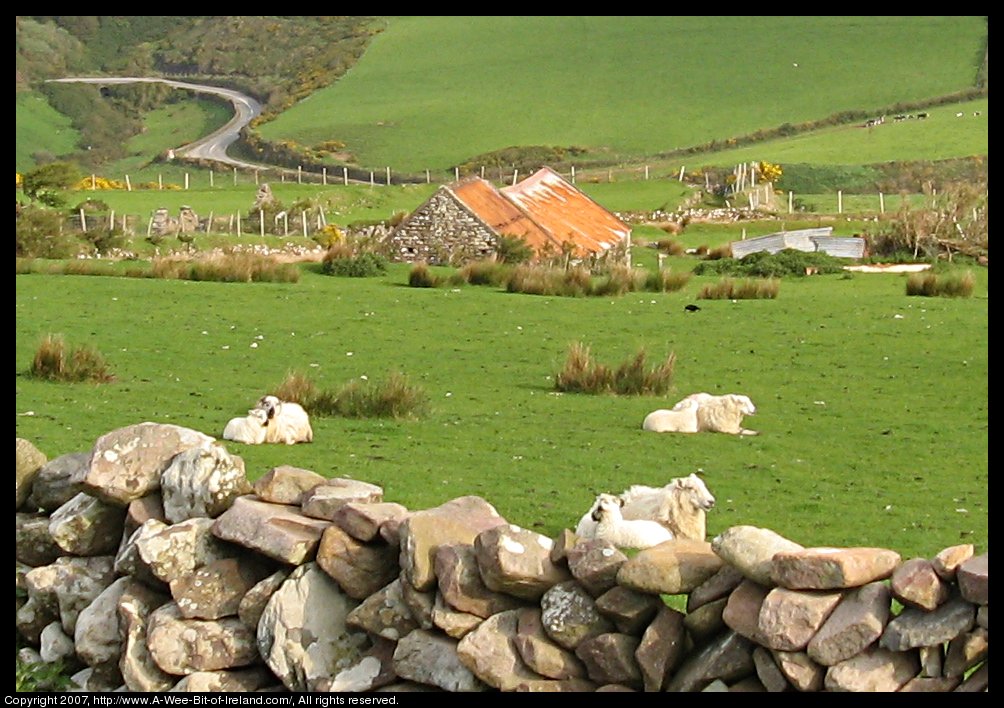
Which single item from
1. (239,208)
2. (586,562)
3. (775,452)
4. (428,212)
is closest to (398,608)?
(586,562)

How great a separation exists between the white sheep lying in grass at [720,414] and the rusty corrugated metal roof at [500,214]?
59.2ft

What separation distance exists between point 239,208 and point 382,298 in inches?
1091

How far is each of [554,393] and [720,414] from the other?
267cm

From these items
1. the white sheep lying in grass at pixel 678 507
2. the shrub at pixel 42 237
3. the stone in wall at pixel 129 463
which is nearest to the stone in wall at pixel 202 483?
the stone in wall at pixel 129 463

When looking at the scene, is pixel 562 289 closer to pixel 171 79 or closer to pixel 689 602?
pixel 689 602

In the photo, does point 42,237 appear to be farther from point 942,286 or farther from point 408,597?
point 408,597

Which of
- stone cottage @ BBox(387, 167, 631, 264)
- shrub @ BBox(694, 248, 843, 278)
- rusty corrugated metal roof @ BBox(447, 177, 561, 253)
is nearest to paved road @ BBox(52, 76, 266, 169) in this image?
rusty corrugated metal roof @ BBox(447, 177, 561, 253)

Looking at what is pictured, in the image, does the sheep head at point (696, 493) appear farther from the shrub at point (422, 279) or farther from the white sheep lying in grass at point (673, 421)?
the shrub at point (422, 279)

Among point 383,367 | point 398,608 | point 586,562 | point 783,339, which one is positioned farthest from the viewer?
point 783,339

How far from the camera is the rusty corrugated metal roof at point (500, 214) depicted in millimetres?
34094

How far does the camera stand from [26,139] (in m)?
112

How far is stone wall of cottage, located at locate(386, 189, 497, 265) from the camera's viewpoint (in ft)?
112

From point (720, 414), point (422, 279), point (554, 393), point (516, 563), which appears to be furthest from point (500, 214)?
point (516, 563)
